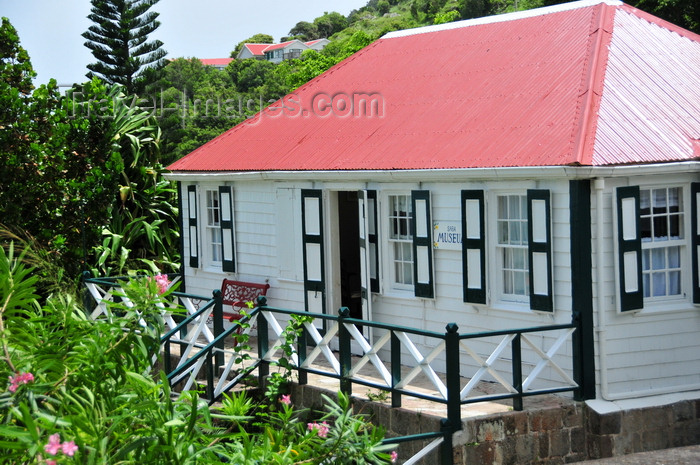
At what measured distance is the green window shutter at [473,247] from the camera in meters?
11.0

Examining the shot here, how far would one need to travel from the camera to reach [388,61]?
50.1 ft

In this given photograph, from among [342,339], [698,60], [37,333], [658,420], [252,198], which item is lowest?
[658,420]

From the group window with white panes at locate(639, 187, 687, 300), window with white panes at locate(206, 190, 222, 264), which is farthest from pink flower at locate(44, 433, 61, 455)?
window with white panes at locate(206, 190, 222, 264)

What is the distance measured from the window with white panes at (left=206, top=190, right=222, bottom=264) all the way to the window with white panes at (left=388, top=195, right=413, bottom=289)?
4286 millimetres

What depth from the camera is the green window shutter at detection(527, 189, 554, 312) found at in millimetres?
10234

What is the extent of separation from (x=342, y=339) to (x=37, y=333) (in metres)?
5.15

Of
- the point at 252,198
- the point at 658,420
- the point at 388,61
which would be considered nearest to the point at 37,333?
the point at 658,420

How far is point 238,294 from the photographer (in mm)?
14789

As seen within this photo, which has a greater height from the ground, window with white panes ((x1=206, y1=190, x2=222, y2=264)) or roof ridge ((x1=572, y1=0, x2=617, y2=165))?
roof ridge ((x1=572, y1=0, x2=617, y2=165))

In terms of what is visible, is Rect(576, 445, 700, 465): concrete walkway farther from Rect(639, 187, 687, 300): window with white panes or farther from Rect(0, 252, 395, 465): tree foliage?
Rect(0, 252, 395, 465): tree foliage

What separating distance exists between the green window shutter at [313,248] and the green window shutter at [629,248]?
4.62 m

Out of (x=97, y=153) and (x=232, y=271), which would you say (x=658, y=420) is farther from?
(x=97, y=153)

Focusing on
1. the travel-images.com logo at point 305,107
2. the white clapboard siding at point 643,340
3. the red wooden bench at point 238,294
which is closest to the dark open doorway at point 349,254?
the red wooden bench at point 238,294

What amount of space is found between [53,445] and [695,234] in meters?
8.09
